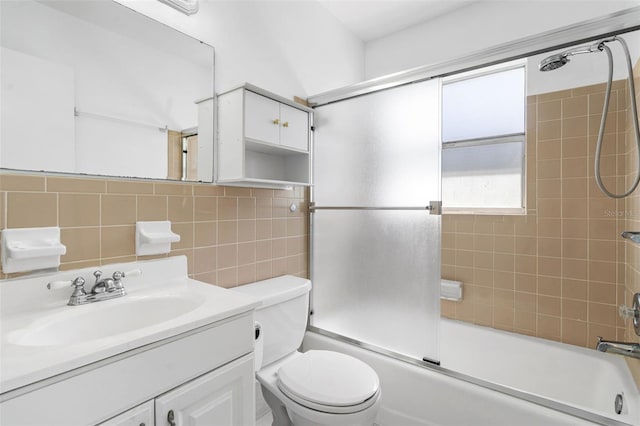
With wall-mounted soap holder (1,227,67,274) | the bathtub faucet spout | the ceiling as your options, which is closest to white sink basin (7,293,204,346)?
A: wall-mounted soap holder (1,227,67,274)

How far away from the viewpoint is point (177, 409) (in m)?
0.85

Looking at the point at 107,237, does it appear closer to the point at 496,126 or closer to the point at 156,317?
the point at 156,317

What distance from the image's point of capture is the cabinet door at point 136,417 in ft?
2.42

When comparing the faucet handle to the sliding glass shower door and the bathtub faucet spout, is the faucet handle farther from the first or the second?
the bathtub faucet spout

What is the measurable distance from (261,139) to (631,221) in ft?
6.14

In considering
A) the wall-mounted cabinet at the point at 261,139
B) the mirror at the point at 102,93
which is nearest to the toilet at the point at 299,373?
the wall-mounted cabinet at the point at 261,139

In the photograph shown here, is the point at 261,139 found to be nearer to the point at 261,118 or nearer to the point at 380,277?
the point at 261,118

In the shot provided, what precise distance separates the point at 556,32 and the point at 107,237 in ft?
6.30

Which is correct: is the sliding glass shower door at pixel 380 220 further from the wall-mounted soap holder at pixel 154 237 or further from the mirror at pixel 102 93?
the wall-mounted soap holder at pixel 154 237

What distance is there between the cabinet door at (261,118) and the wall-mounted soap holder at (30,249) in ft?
2.70

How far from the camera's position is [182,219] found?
4.58 feet

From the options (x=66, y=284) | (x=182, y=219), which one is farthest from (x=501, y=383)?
(x=66, y=284)

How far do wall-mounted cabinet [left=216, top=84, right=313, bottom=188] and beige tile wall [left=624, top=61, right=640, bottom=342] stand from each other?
1.59 meters

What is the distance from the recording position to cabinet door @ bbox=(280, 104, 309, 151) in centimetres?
166
